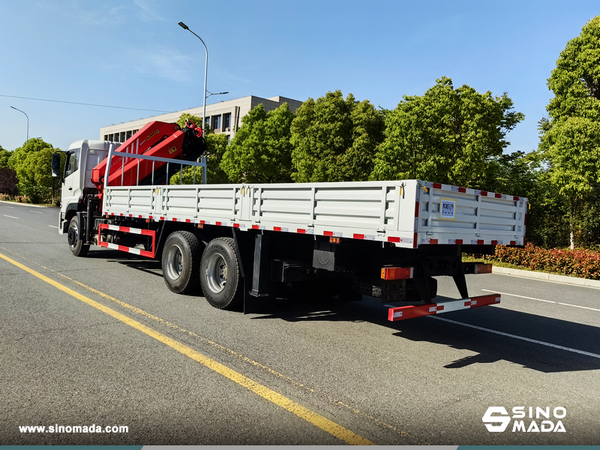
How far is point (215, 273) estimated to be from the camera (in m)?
6.90

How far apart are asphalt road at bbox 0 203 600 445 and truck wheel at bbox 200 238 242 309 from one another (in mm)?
198

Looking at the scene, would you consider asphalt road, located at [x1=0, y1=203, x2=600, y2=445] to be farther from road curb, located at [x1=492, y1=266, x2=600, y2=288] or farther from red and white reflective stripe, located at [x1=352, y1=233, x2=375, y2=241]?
road curb, located at [x1=492, y1=266, x2=600, y2=288]

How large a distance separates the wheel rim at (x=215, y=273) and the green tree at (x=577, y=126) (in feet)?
43.3

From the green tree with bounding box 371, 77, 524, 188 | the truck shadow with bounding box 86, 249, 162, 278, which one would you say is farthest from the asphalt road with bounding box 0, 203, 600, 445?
the green tree with bounding box 371, 77, 524, 188

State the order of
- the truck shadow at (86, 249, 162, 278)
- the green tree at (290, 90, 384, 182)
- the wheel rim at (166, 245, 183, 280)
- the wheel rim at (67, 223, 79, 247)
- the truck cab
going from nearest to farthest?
the wheel rim at (166, 245, 183, 280) → the truck shadow at (86, 249, 162, 278) → the wheel rim at (67, 223, 79, 247) → the truck cab → the green tree at (290, 90, 384, 182)

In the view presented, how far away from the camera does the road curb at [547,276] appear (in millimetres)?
11883

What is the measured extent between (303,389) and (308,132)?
25680 millimetres

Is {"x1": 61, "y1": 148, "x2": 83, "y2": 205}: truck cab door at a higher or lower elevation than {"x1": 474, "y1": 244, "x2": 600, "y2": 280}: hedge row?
higher

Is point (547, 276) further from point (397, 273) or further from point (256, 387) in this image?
point (256, 387)

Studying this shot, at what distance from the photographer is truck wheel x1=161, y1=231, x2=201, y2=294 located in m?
7.21

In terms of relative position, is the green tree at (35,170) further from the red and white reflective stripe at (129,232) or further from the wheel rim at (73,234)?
the red and white reflective stripe at (129,232)

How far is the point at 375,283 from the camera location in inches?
211

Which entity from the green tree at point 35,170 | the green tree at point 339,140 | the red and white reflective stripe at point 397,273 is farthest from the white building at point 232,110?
the red and white reflective stripe at point 397,273

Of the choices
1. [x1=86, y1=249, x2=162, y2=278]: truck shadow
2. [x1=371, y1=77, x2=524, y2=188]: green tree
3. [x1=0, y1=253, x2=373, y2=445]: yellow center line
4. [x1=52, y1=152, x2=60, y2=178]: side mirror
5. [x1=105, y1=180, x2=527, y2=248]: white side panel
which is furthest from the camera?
[x1=371, y1=77, x2=524, y2=188]: green tree
